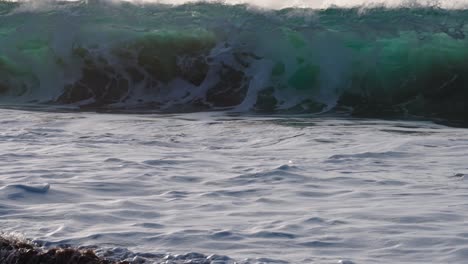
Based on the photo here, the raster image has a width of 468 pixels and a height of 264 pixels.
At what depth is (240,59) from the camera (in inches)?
504

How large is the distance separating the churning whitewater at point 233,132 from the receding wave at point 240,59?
0.03 meters

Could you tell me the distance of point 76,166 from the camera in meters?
6.02

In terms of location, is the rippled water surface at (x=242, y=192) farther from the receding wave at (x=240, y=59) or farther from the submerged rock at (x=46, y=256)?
the receding wave at (x=240, y=59)

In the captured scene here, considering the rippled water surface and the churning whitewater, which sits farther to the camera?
the churning whitewater

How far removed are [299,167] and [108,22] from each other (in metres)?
8.75

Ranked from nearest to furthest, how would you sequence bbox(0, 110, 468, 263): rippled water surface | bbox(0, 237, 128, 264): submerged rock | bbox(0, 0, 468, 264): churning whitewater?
bbox(0, 237, 128, 264): submerged rock, bbox(0, 110, 468, 263): rippled water surface, bbox(0, 0, 468, 264): churning whitewater

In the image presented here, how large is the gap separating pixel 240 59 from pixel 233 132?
4.52 metres

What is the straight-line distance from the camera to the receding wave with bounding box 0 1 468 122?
11898mm

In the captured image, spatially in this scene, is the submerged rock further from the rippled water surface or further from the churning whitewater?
the rippled water surface

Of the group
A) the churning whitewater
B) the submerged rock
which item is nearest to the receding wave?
the churning whitewater

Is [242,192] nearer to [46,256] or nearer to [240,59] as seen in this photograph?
[46,256]

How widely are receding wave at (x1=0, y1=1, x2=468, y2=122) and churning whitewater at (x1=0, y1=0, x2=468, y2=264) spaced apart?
30 mm

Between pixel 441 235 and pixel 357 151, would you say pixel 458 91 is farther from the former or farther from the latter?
pixel 441 235

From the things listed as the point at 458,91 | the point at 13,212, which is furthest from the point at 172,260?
the point at 458,91
